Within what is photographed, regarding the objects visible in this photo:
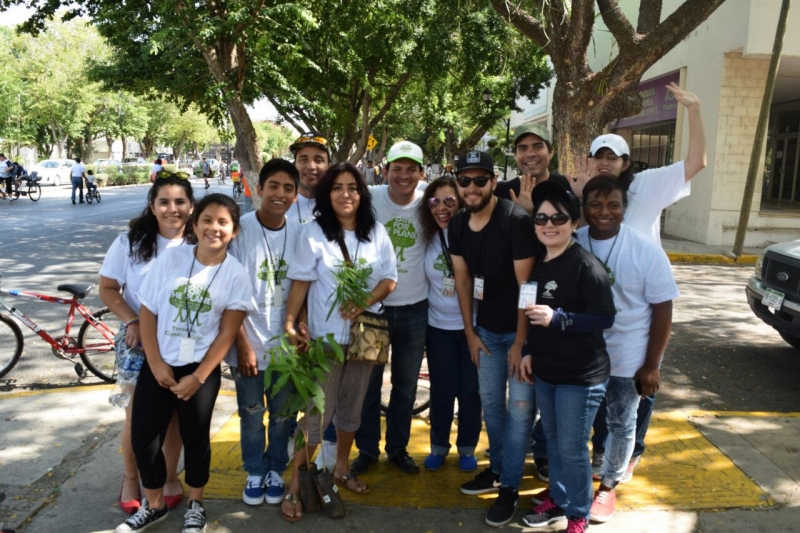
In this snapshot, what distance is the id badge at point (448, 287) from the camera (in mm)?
3578

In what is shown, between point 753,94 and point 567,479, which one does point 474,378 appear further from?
point 753,94

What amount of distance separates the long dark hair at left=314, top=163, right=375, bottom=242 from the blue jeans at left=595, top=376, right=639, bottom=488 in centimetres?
154

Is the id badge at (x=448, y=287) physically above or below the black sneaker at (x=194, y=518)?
above

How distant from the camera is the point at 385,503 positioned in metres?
3.46

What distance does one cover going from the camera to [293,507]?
3289 millimetres

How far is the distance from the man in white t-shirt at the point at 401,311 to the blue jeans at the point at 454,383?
4.0 inches

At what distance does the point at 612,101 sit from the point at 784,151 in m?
14.3

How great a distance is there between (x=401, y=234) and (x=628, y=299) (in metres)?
1.33

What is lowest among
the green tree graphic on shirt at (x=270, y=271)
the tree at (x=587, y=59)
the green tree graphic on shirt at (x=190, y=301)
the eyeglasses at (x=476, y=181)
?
the green tree graphic on shirt at (x=190, y=301)

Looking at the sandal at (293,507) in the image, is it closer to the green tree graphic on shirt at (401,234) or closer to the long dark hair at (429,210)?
the green tree graphic on shirt at (401,234)

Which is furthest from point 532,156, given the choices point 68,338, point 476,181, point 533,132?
point 68,338

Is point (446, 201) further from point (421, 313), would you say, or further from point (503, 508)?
point (503, 508)

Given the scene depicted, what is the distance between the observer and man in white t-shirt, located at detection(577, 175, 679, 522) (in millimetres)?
3061

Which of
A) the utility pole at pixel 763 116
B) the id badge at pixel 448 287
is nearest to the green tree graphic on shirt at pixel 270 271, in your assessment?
the id badge at pixel 448 287
